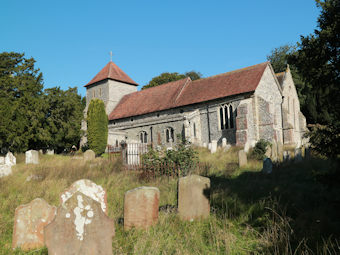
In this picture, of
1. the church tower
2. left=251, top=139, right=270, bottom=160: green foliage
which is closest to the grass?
left=251, top=139, right=270, bottom=160: green foliage

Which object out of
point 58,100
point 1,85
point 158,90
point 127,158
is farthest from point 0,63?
point 127,158

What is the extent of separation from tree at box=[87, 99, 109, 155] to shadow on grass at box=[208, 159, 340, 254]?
55.4 ft

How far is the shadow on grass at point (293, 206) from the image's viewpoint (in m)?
3.97

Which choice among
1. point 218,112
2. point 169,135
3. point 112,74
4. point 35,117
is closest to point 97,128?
point 35,117

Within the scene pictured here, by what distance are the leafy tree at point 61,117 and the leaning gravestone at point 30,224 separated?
17.8 metres

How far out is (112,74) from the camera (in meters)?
33.9

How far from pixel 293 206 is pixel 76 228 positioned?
4.32 meters

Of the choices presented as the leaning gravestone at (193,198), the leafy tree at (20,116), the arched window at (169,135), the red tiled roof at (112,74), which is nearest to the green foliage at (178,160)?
the leaning gravestone at (193,198)

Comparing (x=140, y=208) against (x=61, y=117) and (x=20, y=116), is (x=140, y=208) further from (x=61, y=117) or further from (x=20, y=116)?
(x=61, y=117)

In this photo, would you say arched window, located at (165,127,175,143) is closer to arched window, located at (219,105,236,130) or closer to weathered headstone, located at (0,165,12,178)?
arched window, located at (219,105,236,130)

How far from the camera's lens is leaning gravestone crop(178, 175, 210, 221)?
16.6 feet

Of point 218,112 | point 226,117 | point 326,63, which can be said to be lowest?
point 326,63

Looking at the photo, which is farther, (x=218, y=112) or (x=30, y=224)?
(x=218, y=112)

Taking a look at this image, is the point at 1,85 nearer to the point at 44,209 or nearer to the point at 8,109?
the point at 8,109
